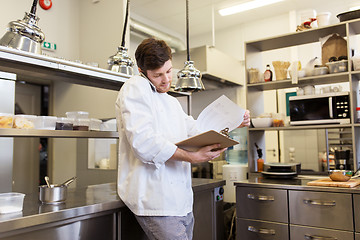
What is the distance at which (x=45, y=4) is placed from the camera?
3549 millimetres

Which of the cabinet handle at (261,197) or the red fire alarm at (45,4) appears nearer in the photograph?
the cabinet handle at (261,197)

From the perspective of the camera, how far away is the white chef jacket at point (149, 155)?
4.33ft

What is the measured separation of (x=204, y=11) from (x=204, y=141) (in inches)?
147

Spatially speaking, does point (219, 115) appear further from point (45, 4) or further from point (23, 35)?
point (45, 4)

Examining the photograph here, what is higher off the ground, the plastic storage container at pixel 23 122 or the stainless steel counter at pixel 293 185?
the plastic storage container at pixel 23 122

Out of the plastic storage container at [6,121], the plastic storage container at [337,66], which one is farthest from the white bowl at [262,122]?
the plastic storage container at [6,121]

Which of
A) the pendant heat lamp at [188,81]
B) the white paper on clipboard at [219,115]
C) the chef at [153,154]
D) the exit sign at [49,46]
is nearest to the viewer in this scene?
the chef at [153,154]

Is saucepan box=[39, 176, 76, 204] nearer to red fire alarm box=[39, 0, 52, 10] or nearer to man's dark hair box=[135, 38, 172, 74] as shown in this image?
man's dark hair box=[135, 38, 172, 74]

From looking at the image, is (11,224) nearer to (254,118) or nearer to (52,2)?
(254,118)

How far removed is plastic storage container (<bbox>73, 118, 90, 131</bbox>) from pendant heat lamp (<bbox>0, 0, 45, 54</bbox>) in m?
0.42

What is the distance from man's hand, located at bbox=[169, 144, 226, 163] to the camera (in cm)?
138

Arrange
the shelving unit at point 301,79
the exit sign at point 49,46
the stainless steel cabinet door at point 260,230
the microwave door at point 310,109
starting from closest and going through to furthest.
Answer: the stainless steel cabinet door at point 260,230, the shelving unit at point 301,79, the microwave door at point 310,109, the exit sign at point 49,46

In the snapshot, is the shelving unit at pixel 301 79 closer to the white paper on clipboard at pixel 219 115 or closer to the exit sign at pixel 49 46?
the white paper on clipboard at pixel 219 115

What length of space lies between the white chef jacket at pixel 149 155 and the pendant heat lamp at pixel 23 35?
57cm
